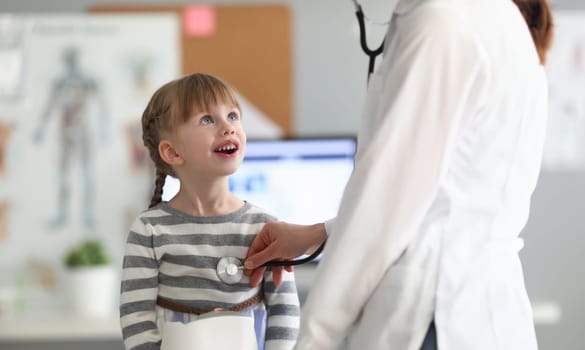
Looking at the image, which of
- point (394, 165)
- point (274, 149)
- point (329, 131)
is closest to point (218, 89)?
point (394, 165)

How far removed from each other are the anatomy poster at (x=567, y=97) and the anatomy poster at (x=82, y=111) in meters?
1.50

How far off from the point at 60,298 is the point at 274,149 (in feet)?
3.17

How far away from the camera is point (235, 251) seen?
4.37 feet

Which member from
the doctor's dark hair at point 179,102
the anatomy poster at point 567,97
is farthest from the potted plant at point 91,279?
the doctor's dark hair at point 179,102

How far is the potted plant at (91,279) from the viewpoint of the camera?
→ 3.33 metres

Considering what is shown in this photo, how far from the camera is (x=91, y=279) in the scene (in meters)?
3.33

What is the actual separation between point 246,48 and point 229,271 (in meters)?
2.36

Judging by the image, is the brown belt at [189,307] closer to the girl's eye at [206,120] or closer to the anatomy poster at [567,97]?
the girl's eye at [206,120]

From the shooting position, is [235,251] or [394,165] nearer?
[394,165]

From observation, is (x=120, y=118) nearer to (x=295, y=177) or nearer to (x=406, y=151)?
(x=295, y=177)

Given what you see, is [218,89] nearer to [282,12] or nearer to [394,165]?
[394,165]

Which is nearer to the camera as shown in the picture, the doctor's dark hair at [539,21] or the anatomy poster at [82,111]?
the doctor's dark hair at [539,21]

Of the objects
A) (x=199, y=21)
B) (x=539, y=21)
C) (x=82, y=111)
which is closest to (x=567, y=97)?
(x=199, y=21)

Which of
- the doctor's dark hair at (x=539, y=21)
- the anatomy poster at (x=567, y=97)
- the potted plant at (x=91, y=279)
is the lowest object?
the potted plant at (x=91, y=279)
